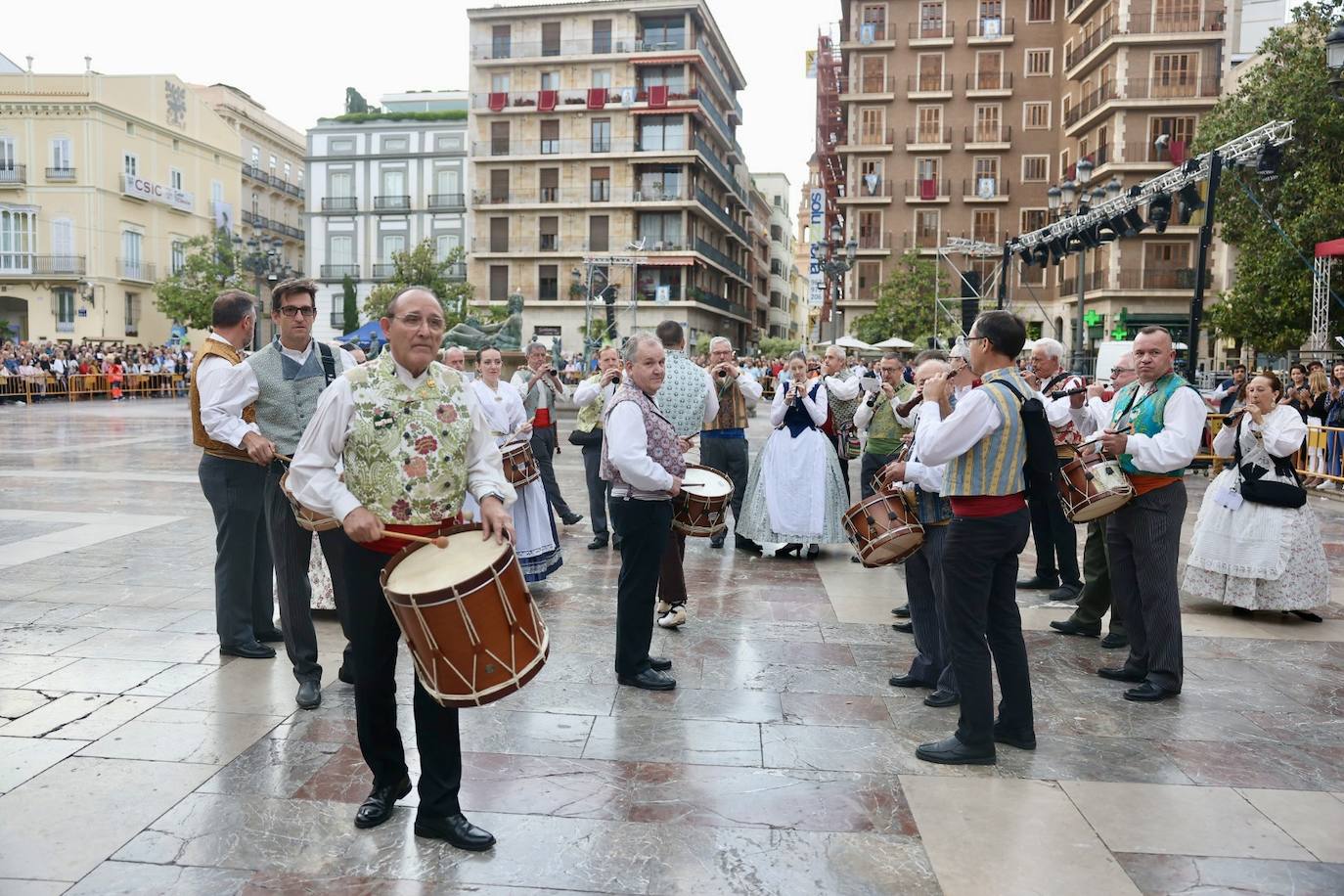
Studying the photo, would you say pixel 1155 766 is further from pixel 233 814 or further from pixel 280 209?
pixel 280 209

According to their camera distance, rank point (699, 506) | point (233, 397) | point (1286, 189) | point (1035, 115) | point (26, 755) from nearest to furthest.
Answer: point (26, 755) → point (233, 397) → point (699, 506) → point (1286, 189) → point (1035, 115)

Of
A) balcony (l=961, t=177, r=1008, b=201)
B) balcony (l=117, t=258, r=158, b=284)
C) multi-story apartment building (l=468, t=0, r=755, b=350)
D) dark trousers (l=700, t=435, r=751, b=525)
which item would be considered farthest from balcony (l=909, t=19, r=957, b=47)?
dark trousers (l=700, t=435, r=751, b=525)

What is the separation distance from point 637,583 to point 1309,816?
2.90 meters

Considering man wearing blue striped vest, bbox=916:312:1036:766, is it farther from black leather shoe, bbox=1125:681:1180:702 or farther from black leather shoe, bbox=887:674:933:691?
black leather shoe, bbox=1125:681:1180:702

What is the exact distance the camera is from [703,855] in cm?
340

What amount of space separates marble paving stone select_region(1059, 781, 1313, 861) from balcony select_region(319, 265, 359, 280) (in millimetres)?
61531

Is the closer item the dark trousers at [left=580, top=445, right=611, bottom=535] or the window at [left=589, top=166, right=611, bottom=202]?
the dark trousers at [left=580, top=445, right=611, bottom=535]

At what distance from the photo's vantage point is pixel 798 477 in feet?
28.3

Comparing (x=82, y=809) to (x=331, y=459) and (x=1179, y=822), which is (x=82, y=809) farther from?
(x=1179, y=822)

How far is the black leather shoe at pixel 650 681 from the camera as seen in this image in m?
5.12

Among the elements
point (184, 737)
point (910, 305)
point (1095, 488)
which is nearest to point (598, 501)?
point (1095, 488)

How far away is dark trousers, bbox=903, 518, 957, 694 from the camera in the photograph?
5.19m

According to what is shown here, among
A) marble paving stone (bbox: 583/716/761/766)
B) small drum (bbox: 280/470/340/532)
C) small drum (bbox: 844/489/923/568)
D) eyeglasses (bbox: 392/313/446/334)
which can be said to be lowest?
marble paving stone (bbox: 583/716/761/766)

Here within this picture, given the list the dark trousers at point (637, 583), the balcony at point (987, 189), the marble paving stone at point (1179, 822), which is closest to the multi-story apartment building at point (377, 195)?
the balcony at point (987, 189)
